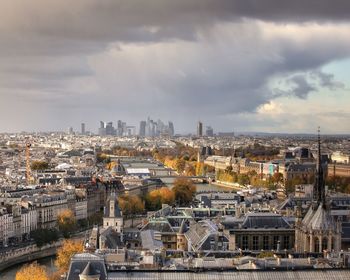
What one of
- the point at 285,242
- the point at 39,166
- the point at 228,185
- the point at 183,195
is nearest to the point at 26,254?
the point at 285,242

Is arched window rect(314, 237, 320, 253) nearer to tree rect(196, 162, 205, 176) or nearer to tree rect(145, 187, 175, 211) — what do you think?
tree rect(145, 187, 175, 211)

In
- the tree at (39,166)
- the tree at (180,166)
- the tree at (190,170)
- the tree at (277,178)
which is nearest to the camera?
the tree at (277,178)

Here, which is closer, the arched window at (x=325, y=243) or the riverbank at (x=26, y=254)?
the arched window at (x=325, y=243)

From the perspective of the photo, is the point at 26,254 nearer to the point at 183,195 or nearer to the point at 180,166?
the point at 183,195

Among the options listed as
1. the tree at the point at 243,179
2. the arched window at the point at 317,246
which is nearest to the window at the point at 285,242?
the arched window at the point at 317,246

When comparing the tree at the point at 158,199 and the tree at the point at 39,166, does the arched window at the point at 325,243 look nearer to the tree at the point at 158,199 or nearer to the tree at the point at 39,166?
the tree at the point at 158,199

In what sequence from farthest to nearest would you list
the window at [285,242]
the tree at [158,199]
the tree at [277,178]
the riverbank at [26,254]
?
1. the tree at [277,178]
2. the tree at [158,199]
3. the riverbank at [26,254]
4. the window at [285,242]

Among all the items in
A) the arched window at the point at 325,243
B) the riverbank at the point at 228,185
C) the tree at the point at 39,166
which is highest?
the arched window at the point at 325,243

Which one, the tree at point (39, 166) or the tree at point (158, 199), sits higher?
the tree at point (39, 166)
